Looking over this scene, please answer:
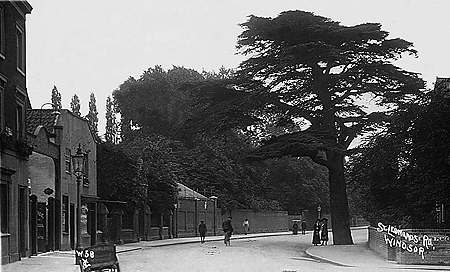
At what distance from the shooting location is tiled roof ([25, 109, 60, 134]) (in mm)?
36094

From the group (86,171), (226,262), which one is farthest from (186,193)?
(226,262)

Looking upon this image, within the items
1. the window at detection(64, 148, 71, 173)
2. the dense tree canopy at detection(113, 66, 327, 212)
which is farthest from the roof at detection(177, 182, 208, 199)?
the window at detection(64, 148, 71, 173)

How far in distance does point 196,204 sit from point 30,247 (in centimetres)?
3445

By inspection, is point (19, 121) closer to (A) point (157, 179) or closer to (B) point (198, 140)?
(A) point (157, 179)

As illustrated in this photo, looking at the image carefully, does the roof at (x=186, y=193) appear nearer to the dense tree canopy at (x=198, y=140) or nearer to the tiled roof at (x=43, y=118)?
the dense tree canopy at (x=198, y=140)

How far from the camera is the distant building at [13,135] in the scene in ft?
87.5

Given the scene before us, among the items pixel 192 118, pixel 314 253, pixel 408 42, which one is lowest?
pixel 314 253

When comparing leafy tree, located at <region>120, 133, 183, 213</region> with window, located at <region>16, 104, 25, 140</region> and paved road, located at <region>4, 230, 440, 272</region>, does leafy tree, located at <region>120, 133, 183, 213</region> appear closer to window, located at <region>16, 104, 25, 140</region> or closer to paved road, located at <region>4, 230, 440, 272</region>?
paved road, located at <region>4, 230, 440, 272</region>

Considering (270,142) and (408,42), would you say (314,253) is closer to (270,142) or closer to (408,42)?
(270,142)

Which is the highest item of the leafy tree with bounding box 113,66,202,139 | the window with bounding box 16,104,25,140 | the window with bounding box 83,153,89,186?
the leafy tree with bounding box 113,66,202,139

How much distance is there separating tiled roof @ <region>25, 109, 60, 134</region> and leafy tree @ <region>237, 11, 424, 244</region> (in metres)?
12.3

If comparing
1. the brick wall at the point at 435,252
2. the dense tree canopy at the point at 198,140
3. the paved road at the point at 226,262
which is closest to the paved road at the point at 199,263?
the paved road at the point at 226,262

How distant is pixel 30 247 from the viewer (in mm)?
30312

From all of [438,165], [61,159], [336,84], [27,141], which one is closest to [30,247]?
[27,141]
